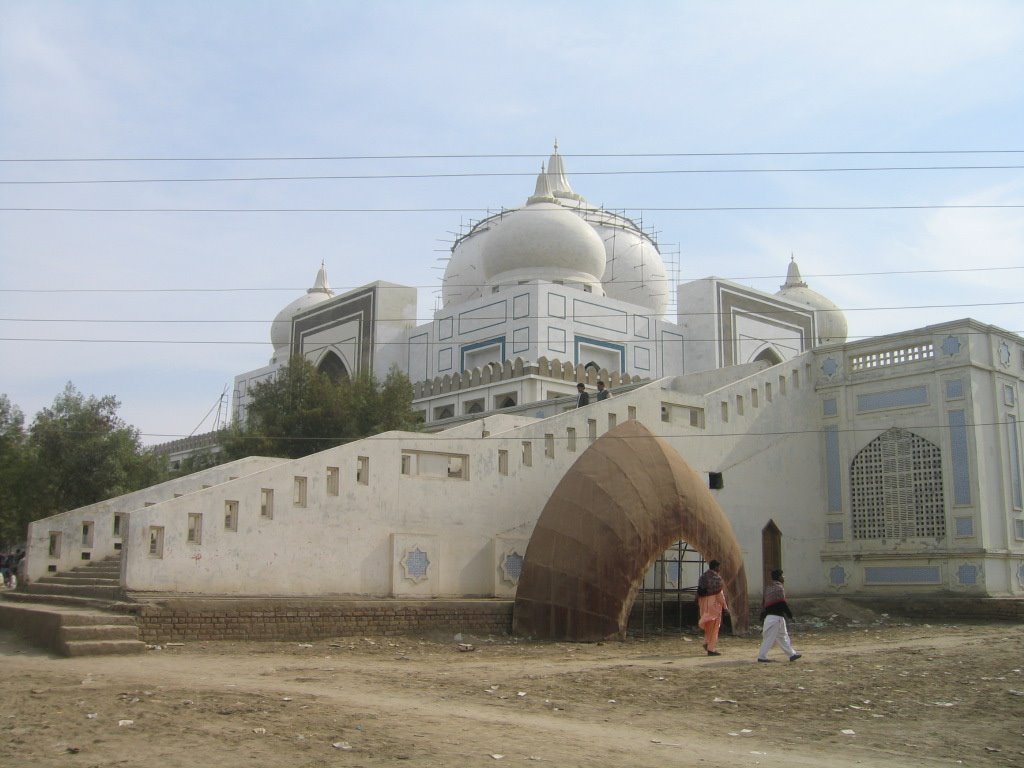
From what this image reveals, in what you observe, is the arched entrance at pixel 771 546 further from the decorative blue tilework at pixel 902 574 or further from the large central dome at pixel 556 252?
the large central dome at pixel 556 252

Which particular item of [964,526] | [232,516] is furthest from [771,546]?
[232,516]

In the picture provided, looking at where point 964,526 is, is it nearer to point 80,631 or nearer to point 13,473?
point 80,631

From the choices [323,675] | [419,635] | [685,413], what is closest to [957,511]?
[685,413]

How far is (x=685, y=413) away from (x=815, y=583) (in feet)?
16.3

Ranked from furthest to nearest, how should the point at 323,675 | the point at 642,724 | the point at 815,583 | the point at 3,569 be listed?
the point at 3,569 → the point at 815,583 → the point at 323,675 → the point at 642,724

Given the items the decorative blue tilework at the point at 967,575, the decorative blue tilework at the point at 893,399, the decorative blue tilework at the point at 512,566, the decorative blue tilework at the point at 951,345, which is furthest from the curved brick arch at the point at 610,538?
the decorative blue tilework at the point at 951,345

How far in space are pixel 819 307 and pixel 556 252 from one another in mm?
15484

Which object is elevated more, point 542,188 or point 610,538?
point 542,188

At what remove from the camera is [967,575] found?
21.0m

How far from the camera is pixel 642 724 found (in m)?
8.41

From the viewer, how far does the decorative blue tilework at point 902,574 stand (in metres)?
21.5

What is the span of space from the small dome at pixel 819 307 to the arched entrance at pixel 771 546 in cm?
2334

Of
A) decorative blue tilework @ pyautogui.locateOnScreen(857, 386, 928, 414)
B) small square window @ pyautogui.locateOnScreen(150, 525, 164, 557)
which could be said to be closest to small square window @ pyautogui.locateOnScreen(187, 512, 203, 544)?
small square window @ pyautogui.locateOnScreen(150, 525, 164, 557)

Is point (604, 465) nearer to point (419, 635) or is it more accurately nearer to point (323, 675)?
point (419, 635)
